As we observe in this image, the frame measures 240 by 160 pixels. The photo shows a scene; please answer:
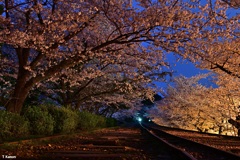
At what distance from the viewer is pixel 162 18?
10836mm

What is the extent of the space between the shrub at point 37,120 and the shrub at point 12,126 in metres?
0.62

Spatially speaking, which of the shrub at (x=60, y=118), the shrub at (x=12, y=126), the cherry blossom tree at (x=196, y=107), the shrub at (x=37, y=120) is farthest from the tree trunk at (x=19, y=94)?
the cherry blossom tree at (x=196, y=107)

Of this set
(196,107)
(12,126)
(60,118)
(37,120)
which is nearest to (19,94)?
(37,120)

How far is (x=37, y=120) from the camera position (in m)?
13.0

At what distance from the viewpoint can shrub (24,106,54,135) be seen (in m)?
12.8

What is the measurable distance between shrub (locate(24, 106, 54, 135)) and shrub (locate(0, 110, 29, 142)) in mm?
620

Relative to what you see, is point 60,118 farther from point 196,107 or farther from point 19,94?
point 196,107

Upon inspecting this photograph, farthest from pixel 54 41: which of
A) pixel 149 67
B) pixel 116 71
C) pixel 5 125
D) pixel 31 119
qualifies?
pixel 149 67

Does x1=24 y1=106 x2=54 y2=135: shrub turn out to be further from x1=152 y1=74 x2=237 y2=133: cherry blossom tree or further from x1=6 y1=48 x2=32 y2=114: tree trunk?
x1=152 y1=74 x2=237 y2=133: cherry blossom tree

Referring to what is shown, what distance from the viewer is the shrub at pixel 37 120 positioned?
12.8m

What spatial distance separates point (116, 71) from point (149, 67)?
282cm

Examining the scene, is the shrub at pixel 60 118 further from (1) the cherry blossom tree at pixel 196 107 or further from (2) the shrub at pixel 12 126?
(1) the cherry blossom tree at pixel 196 107

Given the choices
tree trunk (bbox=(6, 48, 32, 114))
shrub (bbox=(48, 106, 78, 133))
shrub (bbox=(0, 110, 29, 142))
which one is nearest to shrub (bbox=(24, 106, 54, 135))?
tree trunk (bbox=(6, 48, 32, 114))

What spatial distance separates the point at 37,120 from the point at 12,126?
6.78 ft
